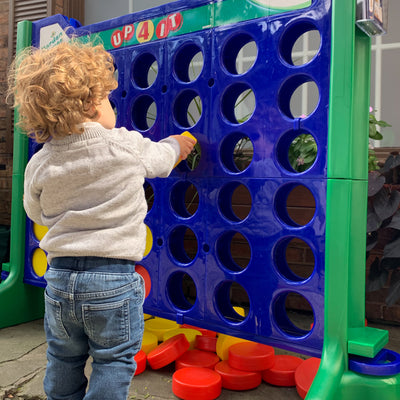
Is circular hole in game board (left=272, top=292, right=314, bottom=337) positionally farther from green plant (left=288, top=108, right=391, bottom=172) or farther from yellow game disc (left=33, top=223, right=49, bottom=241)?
yellow game disc (left=33, top=223, right=49, bottom=241)

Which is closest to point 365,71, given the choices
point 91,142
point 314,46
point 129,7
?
point 91,142

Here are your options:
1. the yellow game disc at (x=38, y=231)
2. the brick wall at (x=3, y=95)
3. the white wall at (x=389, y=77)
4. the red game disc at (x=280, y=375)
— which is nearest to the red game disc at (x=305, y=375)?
the red game disc at (x=280, y=375)

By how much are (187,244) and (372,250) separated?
0.74 meters

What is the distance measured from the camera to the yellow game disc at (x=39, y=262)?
5.11ft

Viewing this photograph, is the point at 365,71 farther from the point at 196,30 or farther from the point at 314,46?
the point at 314,46

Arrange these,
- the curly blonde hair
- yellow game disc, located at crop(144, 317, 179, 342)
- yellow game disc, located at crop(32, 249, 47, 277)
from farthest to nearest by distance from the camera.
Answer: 1. yellow game disc, located at crop(32, 249, 47, 277)
2. yellow game disc, located at crop(144, 317, 179, 342)
3. the curly blonde hair

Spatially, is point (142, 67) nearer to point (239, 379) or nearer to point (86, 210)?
point (86, 210)

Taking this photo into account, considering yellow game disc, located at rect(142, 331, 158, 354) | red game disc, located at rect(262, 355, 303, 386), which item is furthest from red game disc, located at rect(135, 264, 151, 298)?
red game disc, located at rect(262, 355, 303, 386)

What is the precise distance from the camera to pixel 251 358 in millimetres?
1150

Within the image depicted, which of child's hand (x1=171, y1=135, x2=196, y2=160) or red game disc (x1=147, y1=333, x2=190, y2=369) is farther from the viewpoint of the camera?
red game disc (x1=147, y1=333, x2=190, y2=369)

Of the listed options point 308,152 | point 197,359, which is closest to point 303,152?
point 308,152

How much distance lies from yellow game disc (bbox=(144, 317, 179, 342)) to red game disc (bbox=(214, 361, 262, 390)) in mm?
298

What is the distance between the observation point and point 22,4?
8.16 ft

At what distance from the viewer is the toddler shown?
30.5 inches
